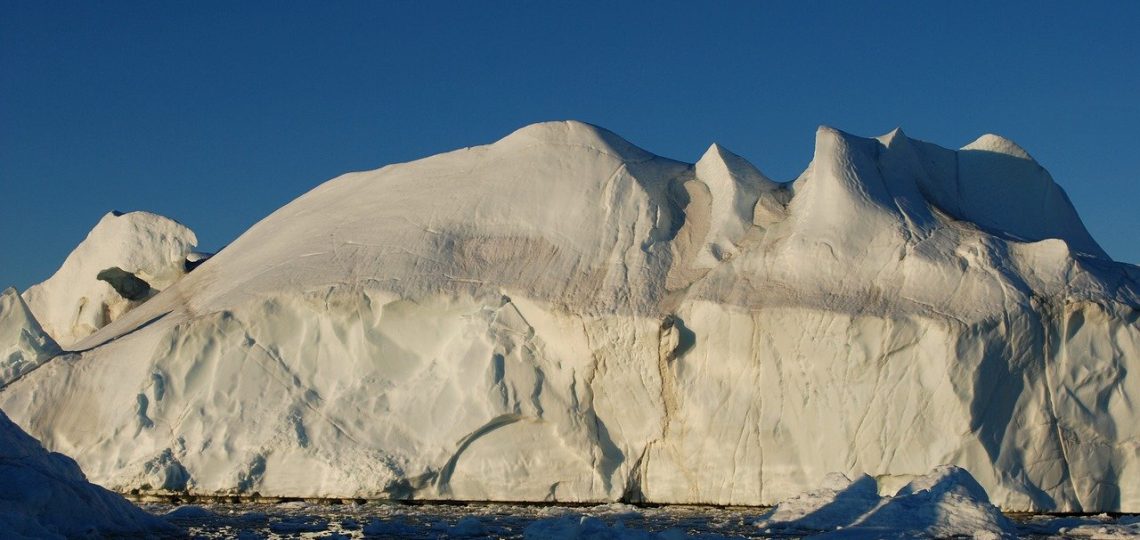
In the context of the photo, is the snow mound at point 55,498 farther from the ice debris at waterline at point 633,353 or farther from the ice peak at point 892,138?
the ice peak at point 892,138

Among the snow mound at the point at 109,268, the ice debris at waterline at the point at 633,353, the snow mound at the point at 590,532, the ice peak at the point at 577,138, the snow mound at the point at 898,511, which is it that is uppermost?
the ice peak at the point at 577,138

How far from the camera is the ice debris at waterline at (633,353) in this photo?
16.0 m

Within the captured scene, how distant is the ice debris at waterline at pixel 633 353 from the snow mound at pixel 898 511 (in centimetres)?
191

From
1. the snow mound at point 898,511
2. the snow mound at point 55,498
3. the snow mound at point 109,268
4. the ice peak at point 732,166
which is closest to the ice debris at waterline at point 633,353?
the ice peak at point 732,166

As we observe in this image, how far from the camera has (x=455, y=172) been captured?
19.5 metres

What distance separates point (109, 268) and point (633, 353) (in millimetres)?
→ 9721

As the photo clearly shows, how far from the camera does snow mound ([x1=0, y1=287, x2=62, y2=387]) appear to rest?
60.2ft

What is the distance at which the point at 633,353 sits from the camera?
16.8 m

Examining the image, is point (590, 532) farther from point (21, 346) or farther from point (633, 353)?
point (21, 346)

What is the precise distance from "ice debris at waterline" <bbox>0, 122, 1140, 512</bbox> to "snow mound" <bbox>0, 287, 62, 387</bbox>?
360 mm

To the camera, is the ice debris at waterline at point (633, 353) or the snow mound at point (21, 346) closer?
the ice debris at waterline at point (633, 353)

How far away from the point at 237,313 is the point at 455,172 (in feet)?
12.7

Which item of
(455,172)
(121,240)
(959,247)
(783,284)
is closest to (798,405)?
(783,284)

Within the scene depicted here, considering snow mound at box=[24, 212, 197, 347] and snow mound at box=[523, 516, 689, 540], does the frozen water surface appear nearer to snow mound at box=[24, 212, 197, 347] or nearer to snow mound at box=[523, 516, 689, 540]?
snow mound at box=[523, 516, 689, 540]
